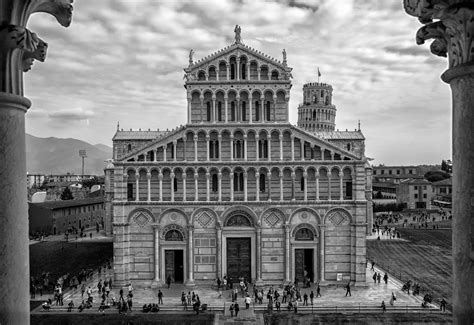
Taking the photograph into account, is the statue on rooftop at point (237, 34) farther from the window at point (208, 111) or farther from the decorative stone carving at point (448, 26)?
the decorative stone carving at point (448, 26)

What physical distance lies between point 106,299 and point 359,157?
853 inches

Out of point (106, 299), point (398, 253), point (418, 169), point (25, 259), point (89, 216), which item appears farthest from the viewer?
point (418, 169)

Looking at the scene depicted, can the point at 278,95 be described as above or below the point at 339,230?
above

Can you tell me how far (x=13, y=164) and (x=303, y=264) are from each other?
3206 cm

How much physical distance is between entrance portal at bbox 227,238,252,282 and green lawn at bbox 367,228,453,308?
44.5ft

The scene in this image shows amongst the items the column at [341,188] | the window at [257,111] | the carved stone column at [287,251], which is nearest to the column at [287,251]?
the carved stone column at [287,251]

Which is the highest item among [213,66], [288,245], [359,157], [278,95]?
[213,66]

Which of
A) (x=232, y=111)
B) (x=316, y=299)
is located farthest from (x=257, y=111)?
(x=316, y=299)

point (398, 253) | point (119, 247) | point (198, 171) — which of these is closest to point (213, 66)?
point (198, 171)

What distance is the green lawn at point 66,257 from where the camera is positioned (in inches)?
1671

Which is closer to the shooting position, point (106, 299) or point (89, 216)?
point (106, 299)

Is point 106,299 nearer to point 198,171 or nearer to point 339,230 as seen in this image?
point 198,171

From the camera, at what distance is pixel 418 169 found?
162 metres

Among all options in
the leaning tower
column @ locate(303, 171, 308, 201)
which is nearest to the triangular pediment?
column @ locate(303, 171, 308, 201)
